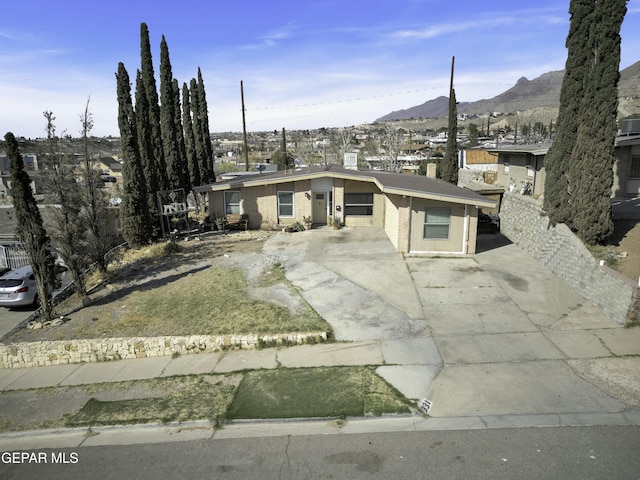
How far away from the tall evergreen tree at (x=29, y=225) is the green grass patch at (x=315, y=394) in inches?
325

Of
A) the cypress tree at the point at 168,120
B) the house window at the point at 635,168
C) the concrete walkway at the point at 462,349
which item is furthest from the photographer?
the cypress tree at the point at 168,120

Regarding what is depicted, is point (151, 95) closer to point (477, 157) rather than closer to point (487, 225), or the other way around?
point (487, 225)

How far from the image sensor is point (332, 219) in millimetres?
23359

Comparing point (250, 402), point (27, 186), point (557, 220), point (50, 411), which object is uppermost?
point (27, 186)

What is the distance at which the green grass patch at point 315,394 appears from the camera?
7883 mm

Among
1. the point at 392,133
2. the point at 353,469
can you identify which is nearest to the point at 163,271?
the point at 353,469

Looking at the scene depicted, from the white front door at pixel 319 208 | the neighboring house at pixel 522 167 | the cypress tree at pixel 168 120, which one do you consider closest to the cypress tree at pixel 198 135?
the cypress tree at pixel 168 120

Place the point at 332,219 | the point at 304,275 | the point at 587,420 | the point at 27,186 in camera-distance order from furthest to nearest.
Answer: the point at 332,219, the point at 304,275, the point at 27,186, the point at 587,420

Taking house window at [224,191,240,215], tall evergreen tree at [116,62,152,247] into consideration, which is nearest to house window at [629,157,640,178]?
house window at [224,191,240,215]

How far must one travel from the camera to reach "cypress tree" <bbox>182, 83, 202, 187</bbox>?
109ft

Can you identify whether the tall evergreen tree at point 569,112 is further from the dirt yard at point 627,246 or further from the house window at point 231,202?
the house window at point 231,202

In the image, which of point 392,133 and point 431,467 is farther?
point 392,133

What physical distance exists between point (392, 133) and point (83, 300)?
45.4 meters

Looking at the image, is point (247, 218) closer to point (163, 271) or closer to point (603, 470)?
point (163, 271)
